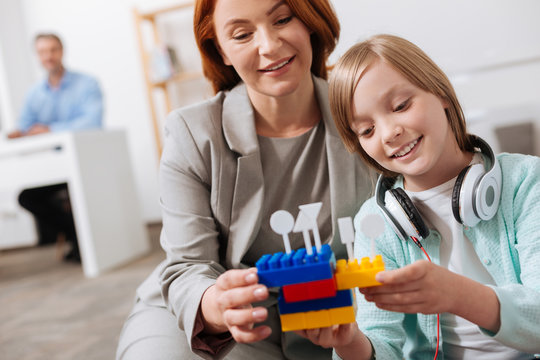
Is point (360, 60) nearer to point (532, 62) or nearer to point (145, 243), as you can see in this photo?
point (532, 62)

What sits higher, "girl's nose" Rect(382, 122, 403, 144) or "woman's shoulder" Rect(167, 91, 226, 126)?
"woman's shoulder" Rect(167, 91, 226, 126)

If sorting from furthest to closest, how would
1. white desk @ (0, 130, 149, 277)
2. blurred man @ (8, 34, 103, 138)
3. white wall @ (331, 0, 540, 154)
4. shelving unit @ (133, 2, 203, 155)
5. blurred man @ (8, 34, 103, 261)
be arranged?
shelving unit @ (133, 2, 203, 155) → blurred man @ (8, 34, 103, 138) → blurred man @ (8, 34, 103, 261) → white desk @ (0, 130, 149, 277) → white wall @ (331, 0, 540, 154)

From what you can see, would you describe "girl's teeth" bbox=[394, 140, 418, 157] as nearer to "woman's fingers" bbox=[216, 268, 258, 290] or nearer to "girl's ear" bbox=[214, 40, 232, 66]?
"woman's fingers" bbox=[216, 268, 258, 290]

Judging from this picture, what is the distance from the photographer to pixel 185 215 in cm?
109

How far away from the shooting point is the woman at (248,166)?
3.45ft

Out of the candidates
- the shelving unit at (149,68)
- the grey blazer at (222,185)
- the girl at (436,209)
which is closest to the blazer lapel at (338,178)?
the grey blazer at (222,185)

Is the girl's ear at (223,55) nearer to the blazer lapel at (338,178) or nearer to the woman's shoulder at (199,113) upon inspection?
the woman's shoulder at (199,113)

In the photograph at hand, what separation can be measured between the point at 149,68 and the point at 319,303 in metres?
4.44

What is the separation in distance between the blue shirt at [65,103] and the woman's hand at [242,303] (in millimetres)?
3600

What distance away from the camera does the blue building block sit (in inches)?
26.7

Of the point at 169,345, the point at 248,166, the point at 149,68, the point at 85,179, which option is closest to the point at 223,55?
the point at 248,166

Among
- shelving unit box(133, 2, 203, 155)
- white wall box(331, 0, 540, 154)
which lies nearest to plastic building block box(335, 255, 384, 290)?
white wall box(331, 0, 540, 154)

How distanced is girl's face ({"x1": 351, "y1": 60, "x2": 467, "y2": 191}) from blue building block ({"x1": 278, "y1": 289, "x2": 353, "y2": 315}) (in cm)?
28

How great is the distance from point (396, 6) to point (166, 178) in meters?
1.46
